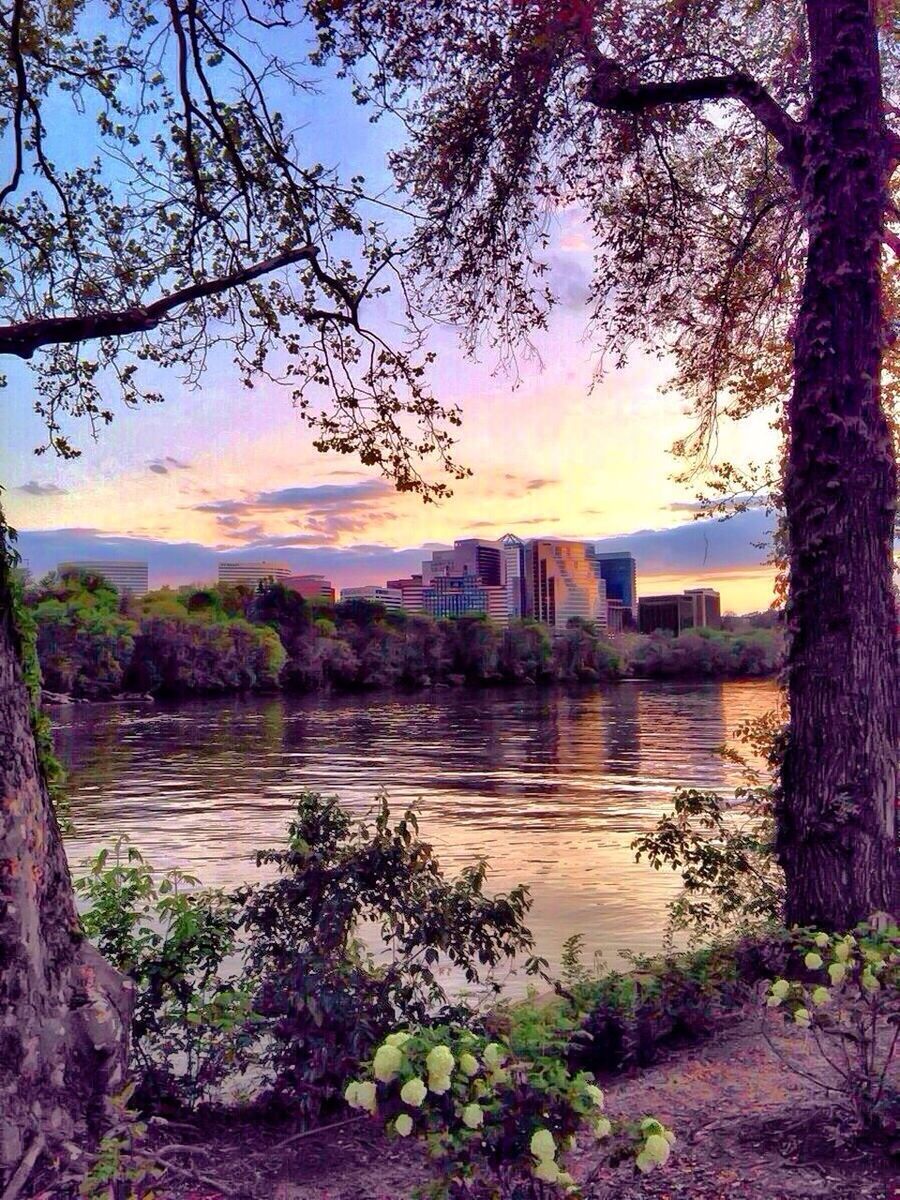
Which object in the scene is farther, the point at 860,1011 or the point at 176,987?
the point at 176,987

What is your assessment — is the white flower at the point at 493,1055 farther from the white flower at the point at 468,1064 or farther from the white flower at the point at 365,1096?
the white flower at the point at 365,1096

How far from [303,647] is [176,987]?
85.0 meters

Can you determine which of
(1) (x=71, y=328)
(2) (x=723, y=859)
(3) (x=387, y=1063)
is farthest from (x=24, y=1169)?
(2) (x=723, y=859)

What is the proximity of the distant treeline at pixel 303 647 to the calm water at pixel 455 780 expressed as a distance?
1106 centimetres

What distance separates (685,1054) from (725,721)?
4191 centimetres

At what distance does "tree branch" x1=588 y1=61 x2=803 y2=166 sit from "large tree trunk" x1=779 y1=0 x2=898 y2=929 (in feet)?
0.87

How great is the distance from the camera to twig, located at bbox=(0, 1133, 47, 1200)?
11.8ft

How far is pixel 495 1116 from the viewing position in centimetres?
278

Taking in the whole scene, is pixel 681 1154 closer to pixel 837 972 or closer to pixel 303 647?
pixel 837 972

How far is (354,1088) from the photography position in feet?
8.77

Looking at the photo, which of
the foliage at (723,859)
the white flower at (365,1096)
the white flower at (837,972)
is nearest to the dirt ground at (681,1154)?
the white flower at (837,972)

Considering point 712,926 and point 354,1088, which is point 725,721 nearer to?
point 712,926

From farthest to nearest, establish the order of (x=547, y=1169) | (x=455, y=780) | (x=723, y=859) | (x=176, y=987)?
1. (x=455, y=780)
2. (x=723, y=859)
3. (x=176, y=987)
4. (x=547, y=1169)

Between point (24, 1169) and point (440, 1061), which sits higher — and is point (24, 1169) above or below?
below
